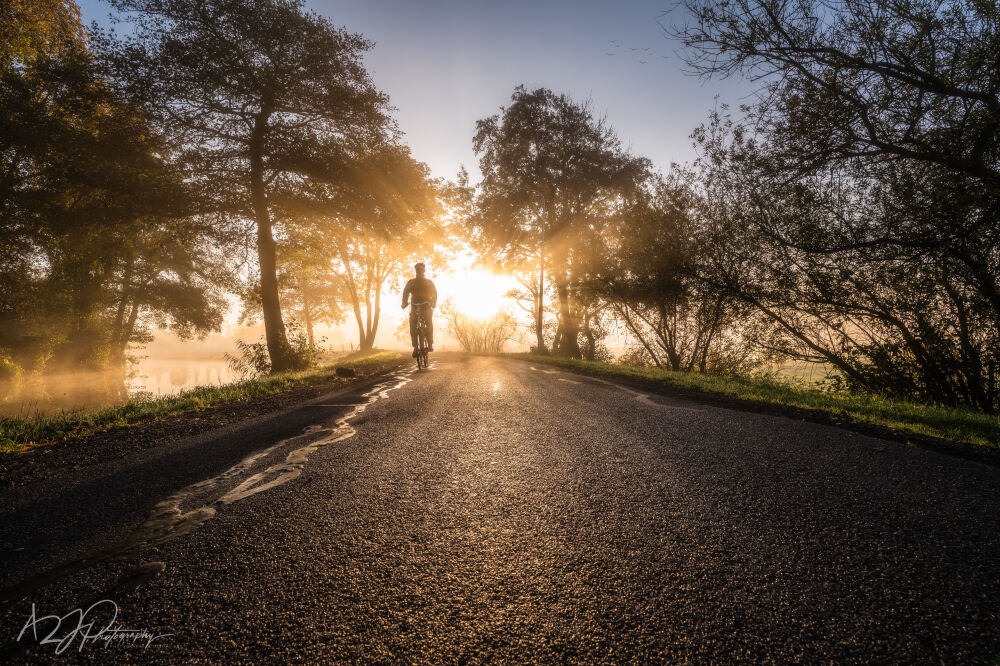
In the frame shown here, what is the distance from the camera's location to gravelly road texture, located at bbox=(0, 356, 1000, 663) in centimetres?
124

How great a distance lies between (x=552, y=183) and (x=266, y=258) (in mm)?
13917

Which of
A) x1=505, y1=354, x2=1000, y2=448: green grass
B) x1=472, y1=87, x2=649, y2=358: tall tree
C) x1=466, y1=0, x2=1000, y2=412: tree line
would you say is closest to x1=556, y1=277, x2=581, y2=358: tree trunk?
x1=472, y1=87, x2=649, y2=358: tall tree

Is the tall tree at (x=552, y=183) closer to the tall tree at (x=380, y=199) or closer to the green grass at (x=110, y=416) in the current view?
the tall tree at (x=380, y=199)

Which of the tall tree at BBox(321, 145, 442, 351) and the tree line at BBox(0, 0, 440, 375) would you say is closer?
the tree line at BBox(0, 0, 440, 375)

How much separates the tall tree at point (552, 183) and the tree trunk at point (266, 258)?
11.3 meters

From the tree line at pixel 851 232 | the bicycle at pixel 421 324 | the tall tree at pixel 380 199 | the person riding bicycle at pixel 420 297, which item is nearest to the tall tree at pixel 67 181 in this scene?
the tall tree at pixel 380 199

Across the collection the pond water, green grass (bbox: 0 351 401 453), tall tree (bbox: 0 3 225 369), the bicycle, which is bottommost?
the pond water

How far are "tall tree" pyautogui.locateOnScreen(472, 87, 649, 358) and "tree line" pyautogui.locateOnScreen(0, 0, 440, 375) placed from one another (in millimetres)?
7730

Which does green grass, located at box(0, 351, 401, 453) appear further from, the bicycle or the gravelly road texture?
the bicycle

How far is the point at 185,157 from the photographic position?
34.4 ft

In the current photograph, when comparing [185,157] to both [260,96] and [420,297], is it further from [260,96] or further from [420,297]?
[420,297]

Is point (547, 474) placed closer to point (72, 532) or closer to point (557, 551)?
point (557, 551)

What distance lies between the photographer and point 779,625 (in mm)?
1300

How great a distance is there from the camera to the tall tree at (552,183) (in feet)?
61.9
